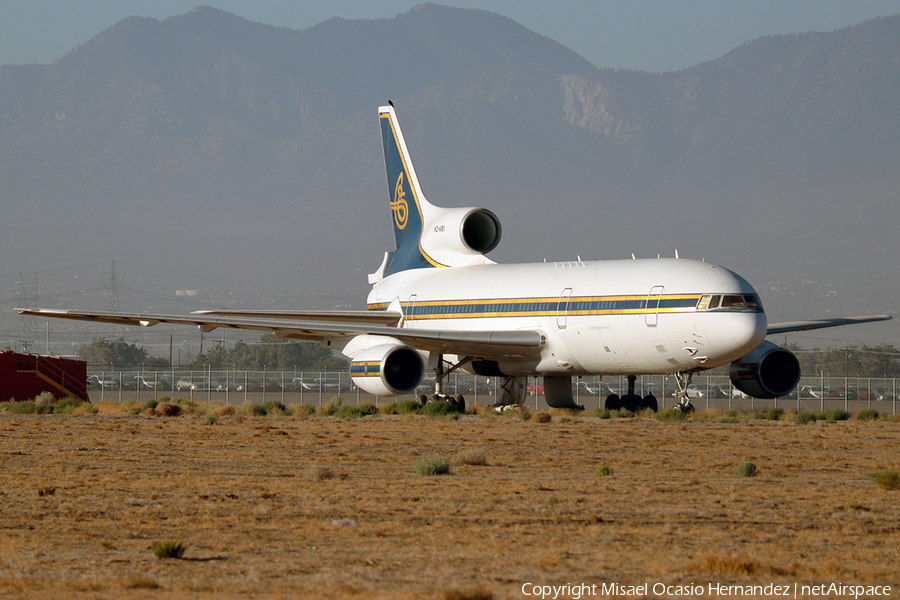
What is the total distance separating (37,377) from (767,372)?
25855 millimetres

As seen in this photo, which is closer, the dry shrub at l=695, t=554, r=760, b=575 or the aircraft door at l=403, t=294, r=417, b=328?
the dry shrub at l=695, t=554, r=760, b=575

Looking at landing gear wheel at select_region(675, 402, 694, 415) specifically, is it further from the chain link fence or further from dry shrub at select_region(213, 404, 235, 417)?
dry shrub at select_region(213, 404, 235, 417)

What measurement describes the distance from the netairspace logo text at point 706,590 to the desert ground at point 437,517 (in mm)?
34

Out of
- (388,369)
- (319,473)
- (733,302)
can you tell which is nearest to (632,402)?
(388,369)

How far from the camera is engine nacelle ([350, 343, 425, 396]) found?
90.8 ft

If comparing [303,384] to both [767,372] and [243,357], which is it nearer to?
[767,372]

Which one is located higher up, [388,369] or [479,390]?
[388,369]

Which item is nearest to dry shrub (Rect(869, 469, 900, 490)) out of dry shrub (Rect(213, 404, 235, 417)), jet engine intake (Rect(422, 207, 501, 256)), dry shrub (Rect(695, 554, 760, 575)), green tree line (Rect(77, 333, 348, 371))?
dry shrub (Rect(695, 554, 760, 575))

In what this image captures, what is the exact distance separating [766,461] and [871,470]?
172 centimetres

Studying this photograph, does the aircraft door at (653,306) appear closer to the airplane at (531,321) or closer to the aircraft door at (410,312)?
the airplane at (531,321)

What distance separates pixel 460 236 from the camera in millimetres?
34938

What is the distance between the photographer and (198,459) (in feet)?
56.3

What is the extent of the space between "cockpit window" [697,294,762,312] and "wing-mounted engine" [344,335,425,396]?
7449mm

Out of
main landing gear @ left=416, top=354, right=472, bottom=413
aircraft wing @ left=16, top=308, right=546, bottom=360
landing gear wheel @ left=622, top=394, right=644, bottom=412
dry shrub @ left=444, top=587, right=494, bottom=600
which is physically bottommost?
dry shrub @ left=444, top=587, right=494, bottom=600
